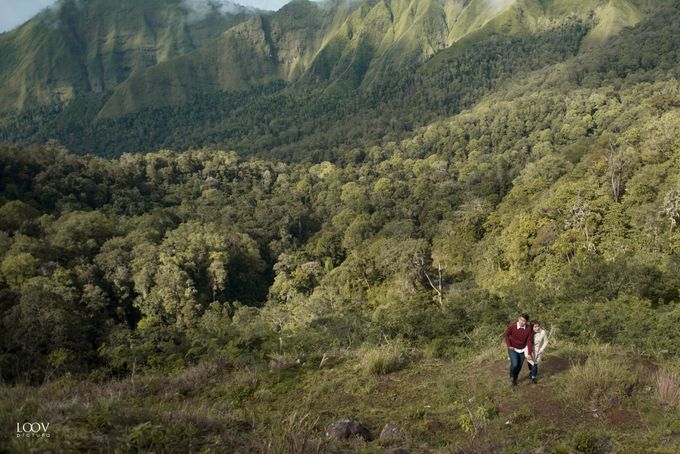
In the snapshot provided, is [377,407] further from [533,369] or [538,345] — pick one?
[538,345]

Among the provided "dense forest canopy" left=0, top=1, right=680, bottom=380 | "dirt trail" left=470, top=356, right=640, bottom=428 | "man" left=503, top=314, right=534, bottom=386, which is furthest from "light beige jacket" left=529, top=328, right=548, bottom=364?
"dense forest canopy" left=0, top=1, right=680, bottom=380

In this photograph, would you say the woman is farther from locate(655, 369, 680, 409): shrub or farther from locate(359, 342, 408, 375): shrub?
locate(359, 342, 408, 375): shrub

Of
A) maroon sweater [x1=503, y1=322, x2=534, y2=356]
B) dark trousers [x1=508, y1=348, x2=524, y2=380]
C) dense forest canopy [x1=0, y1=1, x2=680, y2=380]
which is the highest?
maroon sweater [x1=503, y1=322, x2=534, y2=356]

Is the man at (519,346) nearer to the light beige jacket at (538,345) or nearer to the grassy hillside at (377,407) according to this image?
the light beige jacket at (538,345)

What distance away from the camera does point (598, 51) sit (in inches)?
6526

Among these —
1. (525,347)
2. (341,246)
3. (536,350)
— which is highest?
(525,347)

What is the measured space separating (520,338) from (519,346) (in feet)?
0.58

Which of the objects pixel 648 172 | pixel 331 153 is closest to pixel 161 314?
pixel 648 172

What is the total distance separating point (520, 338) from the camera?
10039 millimetres

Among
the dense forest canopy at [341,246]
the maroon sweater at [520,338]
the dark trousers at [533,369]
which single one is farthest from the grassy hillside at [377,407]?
the dense forest canopy at [341,246]

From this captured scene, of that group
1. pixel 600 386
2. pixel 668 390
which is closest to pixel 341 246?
pixel 600 386

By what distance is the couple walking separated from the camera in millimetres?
9906

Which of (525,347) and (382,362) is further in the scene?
(382,362)

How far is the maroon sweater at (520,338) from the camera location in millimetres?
9938
